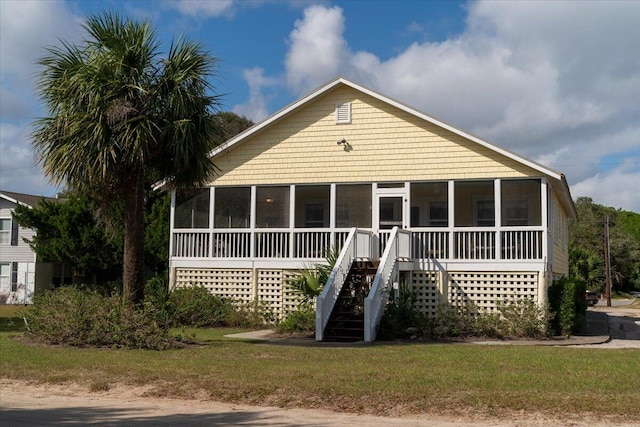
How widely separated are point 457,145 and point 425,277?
4.05 meters

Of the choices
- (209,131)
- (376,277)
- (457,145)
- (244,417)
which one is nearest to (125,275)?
(209,131)

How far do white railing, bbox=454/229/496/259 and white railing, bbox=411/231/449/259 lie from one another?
360mm

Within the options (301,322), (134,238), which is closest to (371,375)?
(134,238)

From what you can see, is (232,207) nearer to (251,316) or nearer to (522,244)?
(251,316)

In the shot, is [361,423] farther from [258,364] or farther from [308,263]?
[308,263]

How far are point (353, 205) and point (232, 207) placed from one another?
13.5ft

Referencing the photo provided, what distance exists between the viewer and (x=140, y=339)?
49.2ft

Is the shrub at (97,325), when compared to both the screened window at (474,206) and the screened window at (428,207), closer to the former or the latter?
the screened window at (428,207)

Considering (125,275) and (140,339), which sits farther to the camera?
(125,275)

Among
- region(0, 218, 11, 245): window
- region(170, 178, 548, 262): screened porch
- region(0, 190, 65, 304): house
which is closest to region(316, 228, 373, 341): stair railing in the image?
region(170, 178, 548, 262): screened porch

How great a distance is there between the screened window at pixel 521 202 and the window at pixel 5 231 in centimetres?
2781

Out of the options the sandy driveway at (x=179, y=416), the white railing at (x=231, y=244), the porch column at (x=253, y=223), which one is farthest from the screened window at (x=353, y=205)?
the sandy driveway at (x=179, y=416)

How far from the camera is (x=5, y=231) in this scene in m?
38.7

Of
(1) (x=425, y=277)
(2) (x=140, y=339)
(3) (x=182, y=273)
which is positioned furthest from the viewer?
(3) (x=182, y=273)
